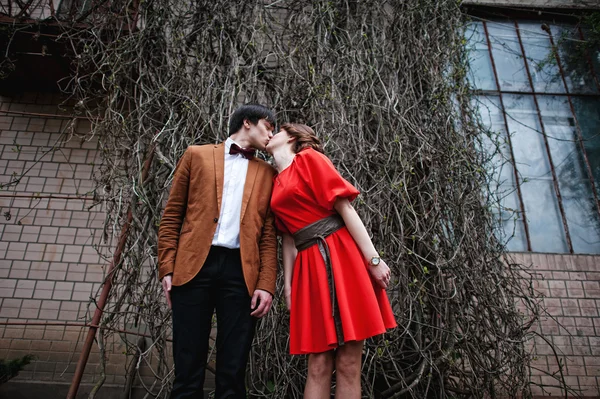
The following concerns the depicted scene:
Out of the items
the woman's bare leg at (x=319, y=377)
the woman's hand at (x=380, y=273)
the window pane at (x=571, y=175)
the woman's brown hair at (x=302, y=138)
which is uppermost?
the window pane at (x=571, y=175)

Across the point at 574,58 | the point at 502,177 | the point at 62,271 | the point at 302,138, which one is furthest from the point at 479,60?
the point at 62,271

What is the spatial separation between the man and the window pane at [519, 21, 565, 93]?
4382 mm

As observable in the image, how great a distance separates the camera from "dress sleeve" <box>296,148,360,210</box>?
1851 mm

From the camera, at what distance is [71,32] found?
144 inches

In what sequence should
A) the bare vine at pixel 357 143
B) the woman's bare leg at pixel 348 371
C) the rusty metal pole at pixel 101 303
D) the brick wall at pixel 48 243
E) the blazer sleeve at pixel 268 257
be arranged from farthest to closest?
1. the brick wall at pixel 48 243
2. the bare vine at pixel 357 143
3. the rusty metal pole at pixel 101 303
4. the blazer sleeve at pixel 268 257
5. the woman's bare leg at pixel 348 371

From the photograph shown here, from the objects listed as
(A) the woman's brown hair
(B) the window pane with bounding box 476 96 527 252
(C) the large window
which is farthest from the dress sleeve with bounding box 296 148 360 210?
(C) the large window

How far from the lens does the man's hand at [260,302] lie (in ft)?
6.05

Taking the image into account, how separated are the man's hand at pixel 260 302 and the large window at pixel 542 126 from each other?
3.08 meters

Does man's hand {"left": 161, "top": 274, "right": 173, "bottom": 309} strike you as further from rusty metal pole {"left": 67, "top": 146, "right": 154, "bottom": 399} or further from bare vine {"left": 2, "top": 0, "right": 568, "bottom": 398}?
rusty metal pole {"left": 67, "top": 146, "right": 154, "bottom": 399}

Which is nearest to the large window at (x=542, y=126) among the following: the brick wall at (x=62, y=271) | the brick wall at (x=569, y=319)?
the brick wall at (x=569, y=319)

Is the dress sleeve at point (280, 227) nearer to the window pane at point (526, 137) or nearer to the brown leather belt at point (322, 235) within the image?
the brown leather belt at point (322, 235)

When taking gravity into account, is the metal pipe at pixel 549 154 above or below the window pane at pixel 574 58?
below

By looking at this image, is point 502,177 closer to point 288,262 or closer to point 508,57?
point 508,57

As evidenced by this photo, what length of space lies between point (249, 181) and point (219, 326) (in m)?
0.75
